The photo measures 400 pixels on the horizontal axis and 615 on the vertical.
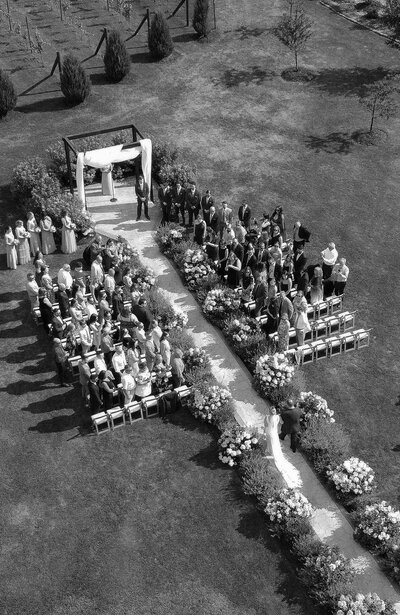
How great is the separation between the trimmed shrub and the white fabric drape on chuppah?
12775mm

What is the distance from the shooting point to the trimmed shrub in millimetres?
21094

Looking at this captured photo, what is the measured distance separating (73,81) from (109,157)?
780 centimetres

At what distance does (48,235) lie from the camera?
2841 centimetres

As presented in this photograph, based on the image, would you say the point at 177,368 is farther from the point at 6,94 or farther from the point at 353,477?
the point at 6,94

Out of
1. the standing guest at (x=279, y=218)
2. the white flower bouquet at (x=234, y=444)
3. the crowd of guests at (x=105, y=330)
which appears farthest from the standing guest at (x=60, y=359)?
the standing guest at (x=279, y=218)

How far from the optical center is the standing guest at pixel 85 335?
23.6 meters

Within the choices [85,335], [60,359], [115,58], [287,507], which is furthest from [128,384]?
[115,58]

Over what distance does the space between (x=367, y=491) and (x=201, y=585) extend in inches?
184

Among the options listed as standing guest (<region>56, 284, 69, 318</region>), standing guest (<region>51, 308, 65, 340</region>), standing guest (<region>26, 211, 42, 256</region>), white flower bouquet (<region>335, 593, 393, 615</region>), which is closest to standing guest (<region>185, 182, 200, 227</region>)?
standing guest (<region>26, 211, 42, 256</region>)

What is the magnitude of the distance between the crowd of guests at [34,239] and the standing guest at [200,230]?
4.15 meters

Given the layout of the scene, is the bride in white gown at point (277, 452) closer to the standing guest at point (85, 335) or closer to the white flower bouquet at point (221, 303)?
the white flower bouquet at point (221, 303)

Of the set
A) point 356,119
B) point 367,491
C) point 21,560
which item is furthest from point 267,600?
point 356,119

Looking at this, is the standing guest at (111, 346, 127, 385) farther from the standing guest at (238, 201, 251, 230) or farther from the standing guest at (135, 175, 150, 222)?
the standing guest at (135, 175, 150, 222)

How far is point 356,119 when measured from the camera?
119 feet
